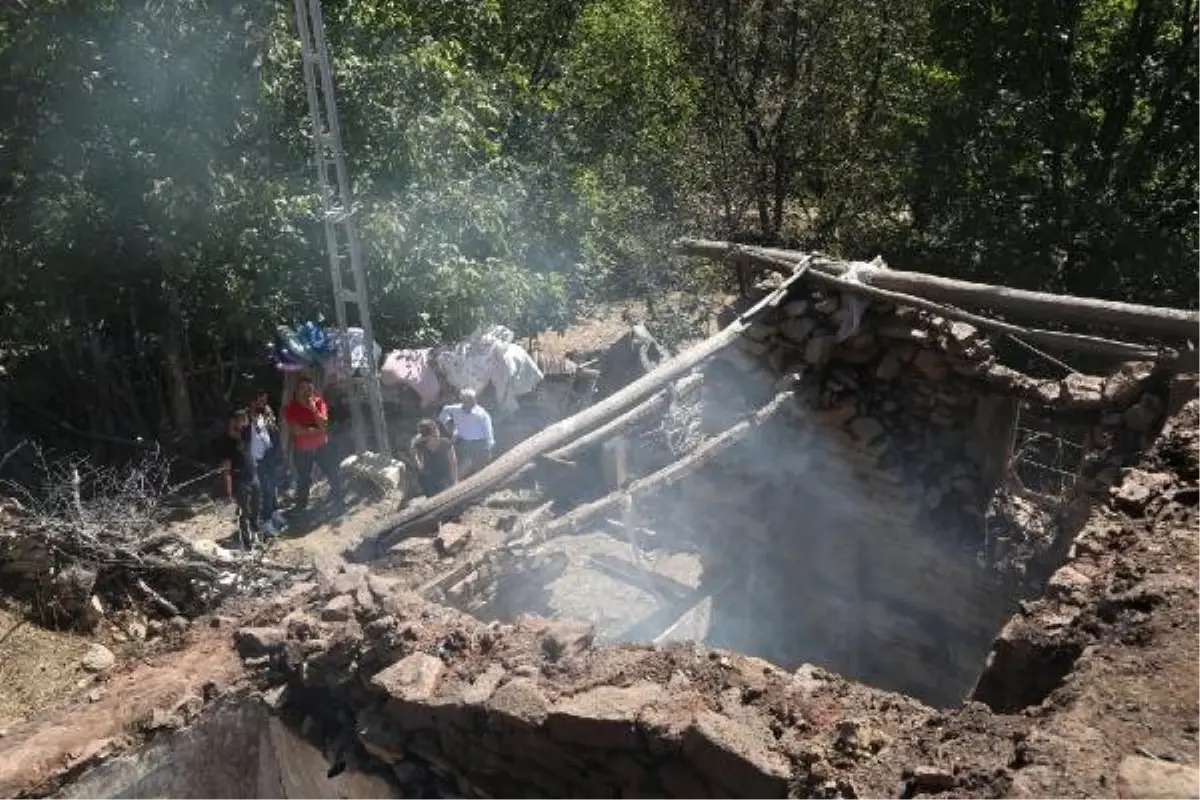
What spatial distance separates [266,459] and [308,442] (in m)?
0.51

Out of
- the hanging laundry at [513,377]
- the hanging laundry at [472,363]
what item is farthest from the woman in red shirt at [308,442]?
the hanging laundry at [513,377]

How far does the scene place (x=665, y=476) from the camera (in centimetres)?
702

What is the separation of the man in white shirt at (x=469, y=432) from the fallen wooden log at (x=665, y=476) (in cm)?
271

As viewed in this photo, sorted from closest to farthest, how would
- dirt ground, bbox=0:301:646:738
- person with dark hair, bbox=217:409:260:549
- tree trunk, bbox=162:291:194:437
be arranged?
dirt ground, bbox=0:301:646:738, person with dark hair, bbox=217:409:260:549, tree trunk, bbox=162:291:194:437

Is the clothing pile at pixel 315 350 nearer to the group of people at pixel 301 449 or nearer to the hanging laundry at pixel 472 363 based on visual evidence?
the group of people at pixel 301 449

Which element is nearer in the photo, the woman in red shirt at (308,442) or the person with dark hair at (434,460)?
the person with dark hair at (434,460)

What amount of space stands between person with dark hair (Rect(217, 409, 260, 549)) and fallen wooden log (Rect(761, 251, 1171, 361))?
5257mm

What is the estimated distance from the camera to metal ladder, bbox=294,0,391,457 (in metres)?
8.99

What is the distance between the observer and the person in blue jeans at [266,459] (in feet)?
32.2

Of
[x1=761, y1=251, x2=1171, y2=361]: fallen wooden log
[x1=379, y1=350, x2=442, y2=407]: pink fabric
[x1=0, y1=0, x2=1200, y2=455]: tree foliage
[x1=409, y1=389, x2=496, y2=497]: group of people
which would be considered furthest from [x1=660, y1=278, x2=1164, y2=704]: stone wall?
[x1=0, y1=0, x2=1200, y2=455]: tree foliage

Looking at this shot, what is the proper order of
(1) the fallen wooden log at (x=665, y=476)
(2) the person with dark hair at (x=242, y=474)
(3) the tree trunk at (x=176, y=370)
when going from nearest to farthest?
(1) the fallen wooden log at (x=665, y=476) < (2) the person with dark hair at (x=242, y=474) < (3) the tree trunk at (x=176, y=370)

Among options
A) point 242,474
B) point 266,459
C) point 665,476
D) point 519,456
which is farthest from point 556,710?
point 266,459

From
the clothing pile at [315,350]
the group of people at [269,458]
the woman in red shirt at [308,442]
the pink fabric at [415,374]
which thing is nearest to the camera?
the group of people at [269,458]

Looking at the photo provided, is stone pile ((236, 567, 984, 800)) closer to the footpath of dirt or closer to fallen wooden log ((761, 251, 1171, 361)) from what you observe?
the footpath of dirt
